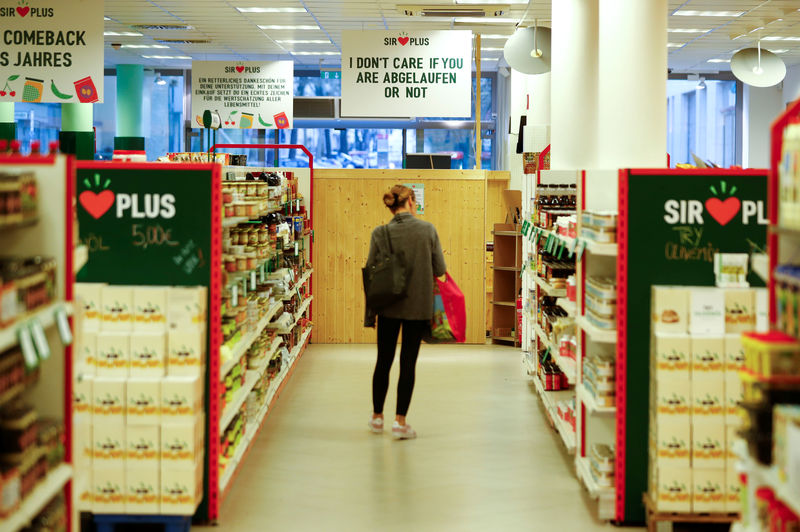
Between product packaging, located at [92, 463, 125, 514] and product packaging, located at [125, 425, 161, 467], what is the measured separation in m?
0.07

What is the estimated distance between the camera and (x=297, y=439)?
6660 mm

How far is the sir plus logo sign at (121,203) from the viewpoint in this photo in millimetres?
4719

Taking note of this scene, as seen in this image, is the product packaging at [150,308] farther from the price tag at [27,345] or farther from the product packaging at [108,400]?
the price tag at [27,345]

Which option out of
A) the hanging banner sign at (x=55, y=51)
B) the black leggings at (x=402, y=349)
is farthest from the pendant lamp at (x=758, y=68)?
the hanging banner sign at (x=55, y=51)

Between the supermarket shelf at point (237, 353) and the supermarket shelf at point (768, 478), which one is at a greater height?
the supermarket shelf at point (237, 353)

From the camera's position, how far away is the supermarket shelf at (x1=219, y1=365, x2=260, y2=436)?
16.2 feet

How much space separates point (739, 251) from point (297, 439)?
3.34 meters

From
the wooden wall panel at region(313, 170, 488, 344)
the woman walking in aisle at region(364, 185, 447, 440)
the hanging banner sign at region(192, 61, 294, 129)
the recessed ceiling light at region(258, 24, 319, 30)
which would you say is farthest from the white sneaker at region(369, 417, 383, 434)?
the recessed ceiling light at region(258, 24, 319, 30)

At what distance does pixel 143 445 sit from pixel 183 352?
47cm

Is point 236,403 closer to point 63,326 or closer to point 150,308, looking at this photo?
point 150,308

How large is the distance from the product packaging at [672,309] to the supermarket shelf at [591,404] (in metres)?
0.55

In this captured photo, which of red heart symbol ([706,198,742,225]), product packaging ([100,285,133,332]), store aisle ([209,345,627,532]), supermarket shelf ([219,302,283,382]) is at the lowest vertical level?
store aisle ([209,345,627,532])

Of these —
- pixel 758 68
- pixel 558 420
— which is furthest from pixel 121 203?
pixel 758 68

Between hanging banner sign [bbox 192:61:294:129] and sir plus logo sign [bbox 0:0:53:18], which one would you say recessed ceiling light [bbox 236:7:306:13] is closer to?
hanging banner sign [bbox 192:61:294:129]
